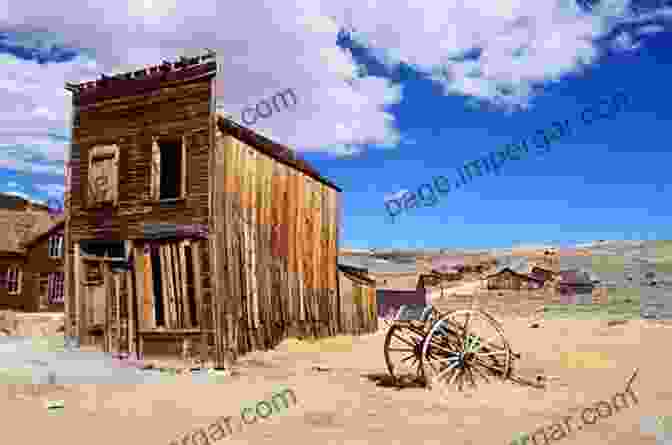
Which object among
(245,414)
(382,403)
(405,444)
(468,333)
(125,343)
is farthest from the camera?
(125,343)

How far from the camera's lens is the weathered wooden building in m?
13.6

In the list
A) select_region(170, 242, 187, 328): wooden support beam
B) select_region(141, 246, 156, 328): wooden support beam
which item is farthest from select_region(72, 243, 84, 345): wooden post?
select_region(170, 242, 187, 328): wooden support beam

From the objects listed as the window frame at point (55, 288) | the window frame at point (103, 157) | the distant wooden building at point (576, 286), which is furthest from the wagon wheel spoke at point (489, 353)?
the distant wooden building at point (576, 286)

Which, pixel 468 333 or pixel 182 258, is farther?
pixel 182 258

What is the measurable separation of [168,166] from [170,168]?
8 centimetres

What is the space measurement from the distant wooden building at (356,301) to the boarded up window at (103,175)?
8501 mm

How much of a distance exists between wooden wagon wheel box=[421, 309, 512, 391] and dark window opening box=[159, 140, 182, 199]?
7.92 metres

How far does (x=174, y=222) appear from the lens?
45.8ft

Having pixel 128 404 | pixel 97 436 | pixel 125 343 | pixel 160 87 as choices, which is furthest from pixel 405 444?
pixel 160 87

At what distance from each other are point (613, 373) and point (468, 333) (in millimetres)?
4382

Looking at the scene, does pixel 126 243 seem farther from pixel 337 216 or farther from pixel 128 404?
pixel 337 216

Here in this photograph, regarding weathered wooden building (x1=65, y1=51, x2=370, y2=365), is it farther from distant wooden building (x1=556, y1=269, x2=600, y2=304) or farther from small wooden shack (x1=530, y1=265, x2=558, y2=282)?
small wooden shack (x1=530, y1=265, x2=558, y2=282)

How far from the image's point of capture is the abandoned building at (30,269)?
95.3ft

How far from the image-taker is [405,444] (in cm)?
725
